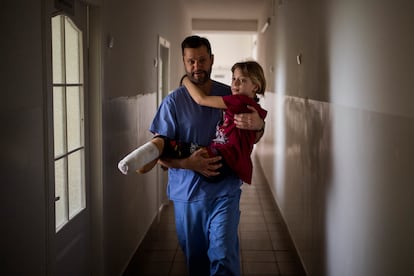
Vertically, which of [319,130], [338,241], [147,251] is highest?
[319,130]

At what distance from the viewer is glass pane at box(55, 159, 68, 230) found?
2197 millimetres

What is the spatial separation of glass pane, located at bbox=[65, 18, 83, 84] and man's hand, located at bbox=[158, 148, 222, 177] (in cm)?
66

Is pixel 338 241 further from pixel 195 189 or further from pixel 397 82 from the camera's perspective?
pixel 397 82

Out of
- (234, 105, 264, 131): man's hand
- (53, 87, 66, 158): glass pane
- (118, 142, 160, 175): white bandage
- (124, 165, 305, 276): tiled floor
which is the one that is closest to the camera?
(118, 142, 160, 175): white bandage

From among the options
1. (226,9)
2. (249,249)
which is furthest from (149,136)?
(226,9)

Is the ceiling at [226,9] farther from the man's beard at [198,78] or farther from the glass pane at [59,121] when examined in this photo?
the glass pane at [59,121]

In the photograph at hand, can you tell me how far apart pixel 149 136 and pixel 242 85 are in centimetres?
196

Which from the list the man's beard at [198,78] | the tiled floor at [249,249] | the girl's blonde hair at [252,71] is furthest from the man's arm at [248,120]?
the tiled floor at [249,249]

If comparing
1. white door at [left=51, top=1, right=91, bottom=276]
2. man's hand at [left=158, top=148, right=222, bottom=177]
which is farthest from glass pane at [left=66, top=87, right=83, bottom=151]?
man's hand at [left=158, top=148, right=222, bottom=177]

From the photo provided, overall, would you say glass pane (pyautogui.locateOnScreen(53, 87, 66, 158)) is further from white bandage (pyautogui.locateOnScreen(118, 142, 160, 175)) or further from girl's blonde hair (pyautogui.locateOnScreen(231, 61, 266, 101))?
girl's blonde hair (pyautogui.locateOnScreen(231, 61, 266, 101))

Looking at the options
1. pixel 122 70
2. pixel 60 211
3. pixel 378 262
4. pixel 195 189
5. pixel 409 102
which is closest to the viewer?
pixel 409 102

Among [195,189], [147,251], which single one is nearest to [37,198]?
[195,189]

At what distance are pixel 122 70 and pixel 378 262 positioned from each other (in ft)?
6.54

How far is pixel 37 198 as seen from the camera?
1.76m
